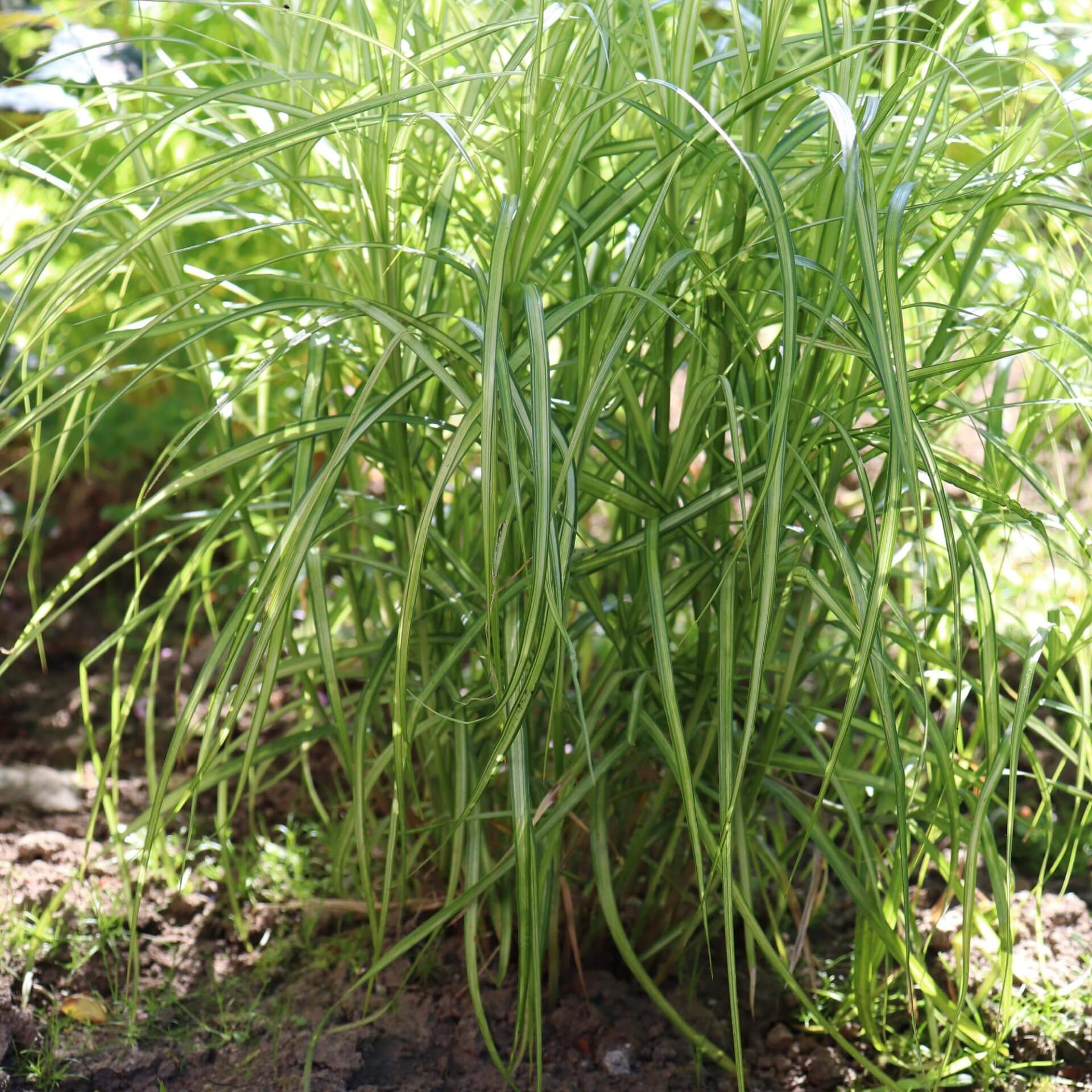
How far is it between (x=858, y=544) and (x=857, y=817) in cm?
29

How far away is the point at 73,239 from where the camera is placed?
2.38 metres

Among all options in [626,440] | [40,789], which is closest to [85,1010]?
[40,789]

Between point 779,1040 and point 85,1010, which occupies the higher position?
point 85,1010

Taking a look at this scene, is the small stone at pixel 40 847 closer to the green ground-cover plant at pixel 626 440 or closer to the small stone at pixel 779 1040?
the green ground-cover plant at pixel 626 440

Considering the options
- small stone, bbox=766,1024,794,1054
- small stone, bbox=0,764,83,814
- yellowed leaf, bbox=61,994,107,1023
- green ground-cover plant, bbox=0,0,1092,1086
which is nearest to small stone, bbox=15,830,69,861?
small stone, bbox=0,764,83,814

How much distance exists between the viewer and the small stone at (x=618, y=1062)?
132 cm

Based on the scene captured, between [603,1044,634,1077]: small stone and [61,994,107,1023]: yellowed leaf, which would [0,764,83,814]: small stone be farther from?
[603,1044,634,1077]: small stone

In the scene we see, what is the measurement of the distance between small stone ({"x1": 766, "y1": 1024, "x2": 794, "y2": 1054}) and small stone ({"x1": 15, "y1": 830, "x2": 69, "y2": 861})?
1.08 metres

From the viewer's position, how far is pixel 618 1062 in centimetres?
133

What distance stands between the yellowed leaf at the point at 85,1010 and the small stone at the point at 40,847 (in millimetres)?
335

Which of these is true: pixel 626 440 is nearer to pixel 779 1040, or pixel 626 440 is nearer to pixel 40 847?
pixel 779 1040

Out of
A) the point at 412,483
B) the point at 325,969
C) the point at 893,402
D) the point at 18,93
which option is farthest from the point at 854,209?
the point at 18,93

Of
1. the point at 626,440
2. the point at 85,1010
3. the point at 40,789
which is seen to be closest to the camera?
the point at 626,440

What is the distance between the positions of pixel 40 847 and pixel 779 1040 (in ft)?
3.64
